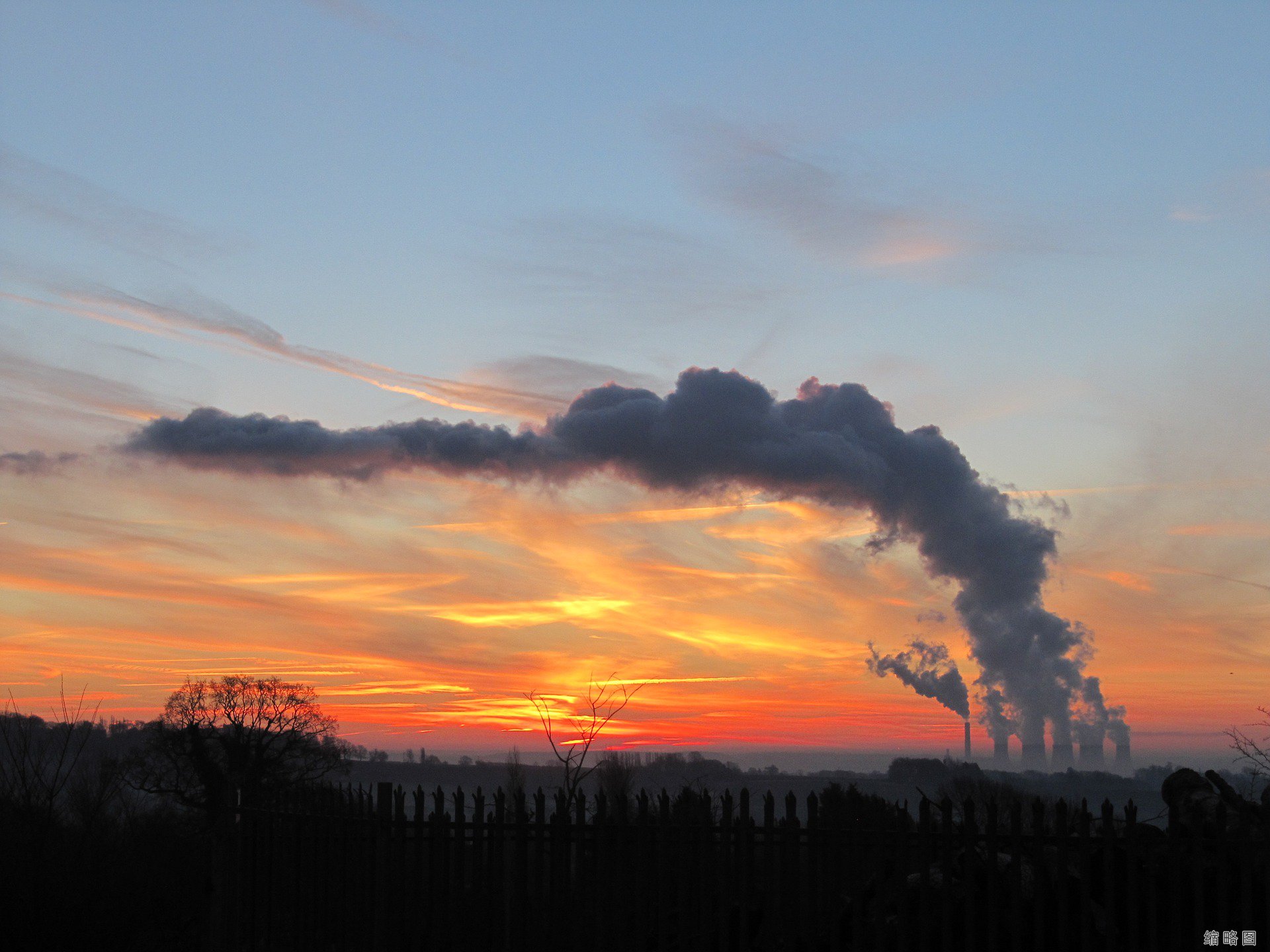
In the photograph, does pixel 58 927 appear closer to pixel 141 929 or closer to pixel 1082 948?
pixel 141 929

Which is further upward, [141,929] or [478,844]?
[478,844]

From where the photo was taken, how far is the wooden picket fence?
9297 millimetres

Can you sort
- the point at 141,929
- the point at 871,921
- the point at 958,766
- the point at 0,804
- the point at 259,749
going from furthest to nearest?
1. the point at 958,766
2. the point at 259,749
3. the point at 141,929
4. the point at 0,804
5. the point at 871,921

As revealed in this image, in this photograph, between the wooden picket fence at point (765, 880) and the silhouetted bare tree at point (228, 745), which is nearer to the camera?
the wooden picket fence at point (765, 880)

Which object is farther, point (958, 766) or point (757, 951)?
point (958, 766)

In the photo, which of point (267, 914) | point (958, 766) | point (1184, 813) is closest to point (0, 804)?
point (267, 914)

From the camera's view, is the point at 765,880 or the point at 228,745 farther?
the point at 228,745

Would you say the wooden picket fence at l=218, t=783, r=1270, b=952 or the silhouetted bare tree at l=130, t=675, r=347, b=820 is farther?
the silhouetted bare tree at l=130, t=675, r=347, b=820

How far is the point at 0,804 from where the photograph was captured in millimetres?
13391

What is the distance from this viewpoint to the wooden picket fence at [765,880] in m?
9.30

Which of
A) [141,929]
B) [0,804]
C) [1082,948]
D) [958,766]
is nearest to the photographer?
[1082,948]

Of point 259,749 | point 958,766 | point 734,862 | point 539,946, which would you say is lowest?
point 958,766

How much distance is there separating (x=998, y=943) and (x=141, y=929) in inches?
431

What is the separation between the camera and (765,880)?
10133 millimetres
